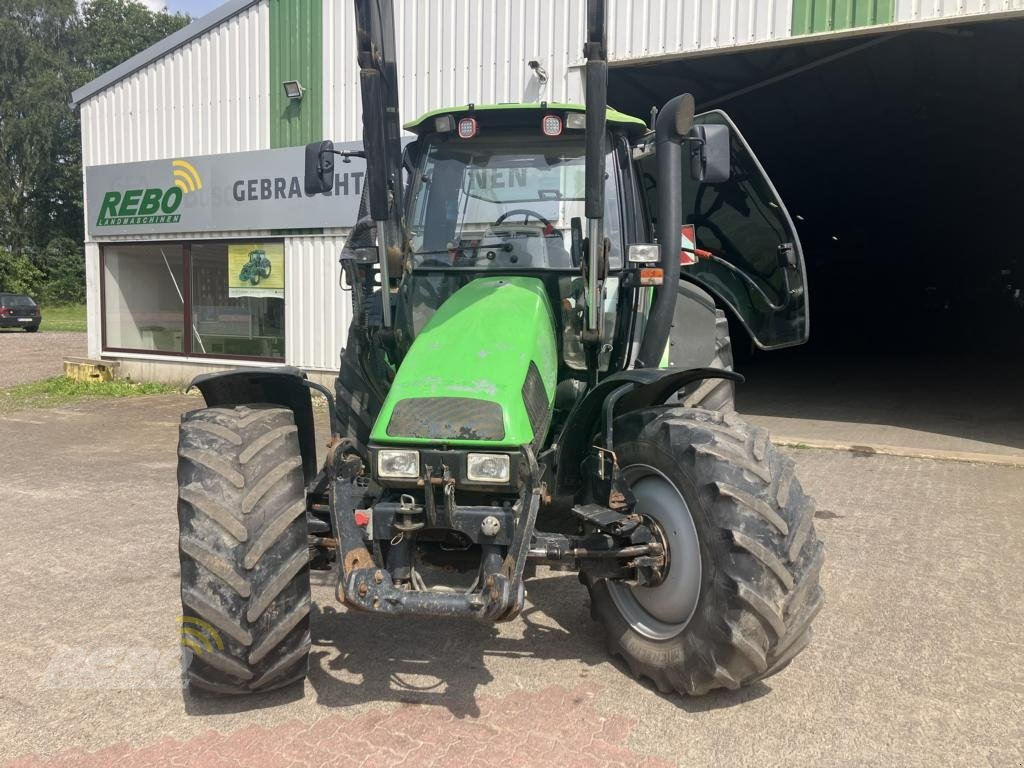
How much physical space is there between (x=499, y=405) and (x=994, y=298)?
1550 inches

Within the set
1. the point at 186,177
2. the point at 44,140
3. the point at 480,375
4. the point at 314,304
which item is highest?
the point at 44,140

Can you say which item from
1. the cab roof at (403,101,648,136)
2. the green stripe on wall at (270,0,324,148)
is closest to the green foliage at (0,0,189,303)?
the green stripe on wall at (270,0,324,148)

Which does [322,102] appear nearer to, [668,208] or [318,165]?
[318,165]

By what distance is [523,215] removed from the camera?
436 centimetres

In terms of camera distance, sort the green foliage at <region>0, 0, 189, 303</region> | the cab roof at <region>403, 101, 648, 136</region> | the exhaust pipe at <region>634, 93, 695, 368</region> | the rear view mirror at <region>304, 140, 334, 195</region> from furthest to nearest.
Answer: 1. the green foliage at <region>0, 0, 189, 303</region>
2. the rear view mirror at <region>304, 140, 334, 195</region>
3. the cab roof at <region>403, 101, 648, 136</region>
4. the exhaust pipe at <region>634, 93, 695, 368</region>

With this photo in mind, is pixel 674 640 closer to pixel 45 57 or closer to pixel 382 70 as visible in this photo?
pixel 382 70

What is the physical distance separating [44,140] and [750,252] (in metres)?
→ 53.5

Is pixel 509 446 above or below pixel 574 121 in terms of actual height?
below

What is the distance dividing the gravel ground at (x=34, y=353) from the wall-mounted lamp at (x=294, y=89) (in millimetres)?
7142

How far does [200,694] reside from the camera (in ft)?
10.9

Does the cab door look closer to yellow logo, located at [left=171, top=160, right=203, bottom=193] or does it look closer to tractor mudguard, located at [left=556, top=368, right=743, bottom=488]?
tractor mudguard, located at [left=556, top=368, right=743, bottom=488]

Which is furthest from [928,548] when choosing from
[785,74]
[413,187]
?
[785,74]

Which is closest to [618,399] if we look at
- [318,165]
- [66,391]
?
[318,165]

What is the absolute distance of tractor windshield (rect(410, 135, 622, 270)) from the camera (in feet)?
14.1
